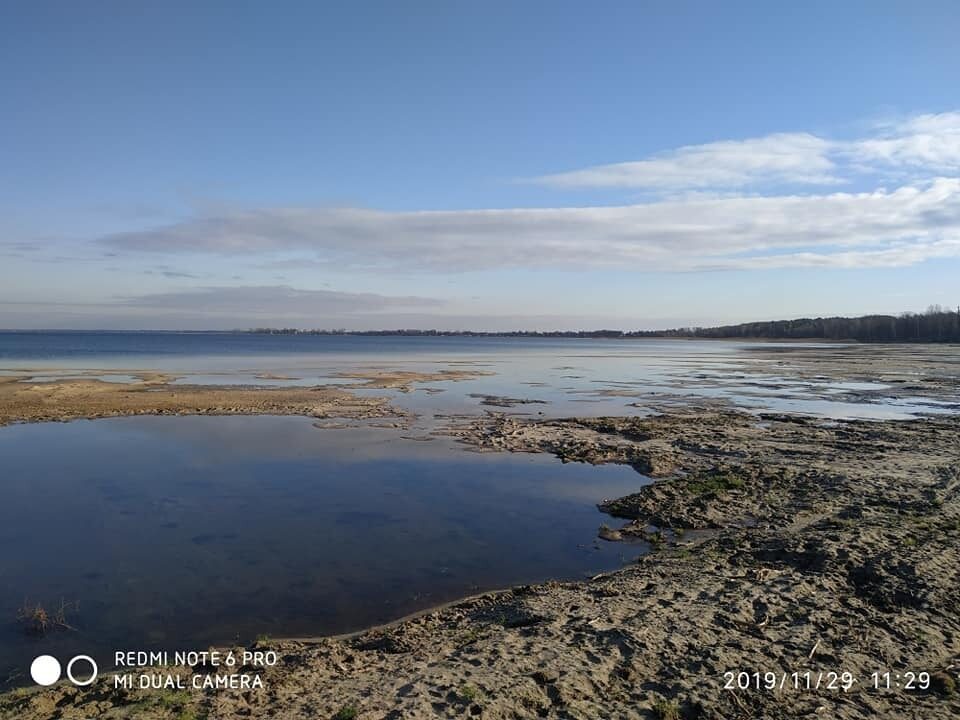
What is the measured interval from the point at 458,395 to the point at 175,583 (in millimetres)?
28514

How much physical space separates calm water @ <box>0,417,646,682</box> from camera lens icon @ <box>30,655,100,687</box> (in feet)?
0.59

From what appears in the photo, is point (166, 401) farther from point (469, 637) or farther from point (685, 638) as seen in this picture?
point (685, 638)

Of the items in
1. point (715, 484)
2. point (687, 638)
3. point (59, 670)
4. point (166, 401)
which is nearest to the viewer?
point (59, 670)

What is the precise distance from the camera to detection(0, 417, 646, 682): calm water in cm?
908

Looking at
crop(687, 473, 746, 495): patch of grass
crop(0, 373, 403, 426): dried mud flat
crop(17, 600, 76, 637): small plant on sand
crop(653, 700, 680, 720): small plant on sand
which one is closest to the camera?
crop(653, 700, 680, 720): small plant on sand

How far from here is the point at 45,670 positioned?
7410 mm

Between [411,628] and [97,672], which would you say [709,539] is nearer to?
[411,628]

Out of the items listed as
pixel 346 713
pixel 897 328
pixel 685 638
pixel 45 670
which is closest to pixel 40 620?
pixel 45 670

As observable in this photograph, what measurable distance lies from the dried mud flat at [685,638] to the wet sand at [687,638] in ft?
0.08

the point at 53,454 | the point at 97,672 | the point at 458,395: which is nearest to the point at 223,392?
the point at 458,395

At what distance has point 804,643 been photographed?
293 inches
